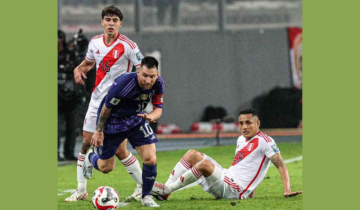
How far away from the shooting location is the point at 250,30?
50.6 ft

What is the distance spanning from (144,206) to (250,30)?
10328 millimetres

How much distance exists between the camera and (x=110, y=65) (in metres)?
6.14

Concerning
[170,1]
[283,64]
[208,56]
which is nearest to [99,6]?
[170,1]

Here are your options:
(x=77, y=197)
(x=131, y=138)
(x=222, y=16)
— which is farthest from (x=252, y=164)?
(x=222, y=16)

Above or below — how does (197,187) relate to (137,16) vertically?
Answer: below

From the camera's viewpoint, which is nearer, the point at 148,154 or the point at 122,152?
the point at 148,154

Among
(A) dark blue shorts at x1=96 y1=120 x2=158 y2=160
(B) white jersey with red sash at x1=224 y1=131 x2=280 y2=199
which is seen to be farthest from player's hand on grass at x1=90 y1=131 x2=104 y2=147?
(B) white jersey with red sash at x1=224 y1=131 x2=280 y2=199

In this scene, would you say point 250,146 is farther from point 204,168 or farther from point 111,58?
point 111,58

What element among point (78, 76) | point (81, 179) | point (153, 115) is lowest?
point (81, 179)

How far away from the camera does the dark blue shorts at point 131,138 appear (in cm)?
566

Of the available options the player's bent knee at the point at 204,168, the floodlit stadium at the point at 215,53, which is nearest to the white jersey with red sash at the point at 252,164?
the player's bent knee at the point at 204,168

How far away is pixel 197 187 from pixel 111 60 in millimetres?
1830

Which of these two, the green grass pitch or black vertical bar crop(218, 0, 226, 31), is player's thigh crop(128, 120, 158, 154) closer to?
the green grass pitch

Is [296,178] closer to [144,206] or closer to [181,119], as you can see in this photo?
[144,206]
